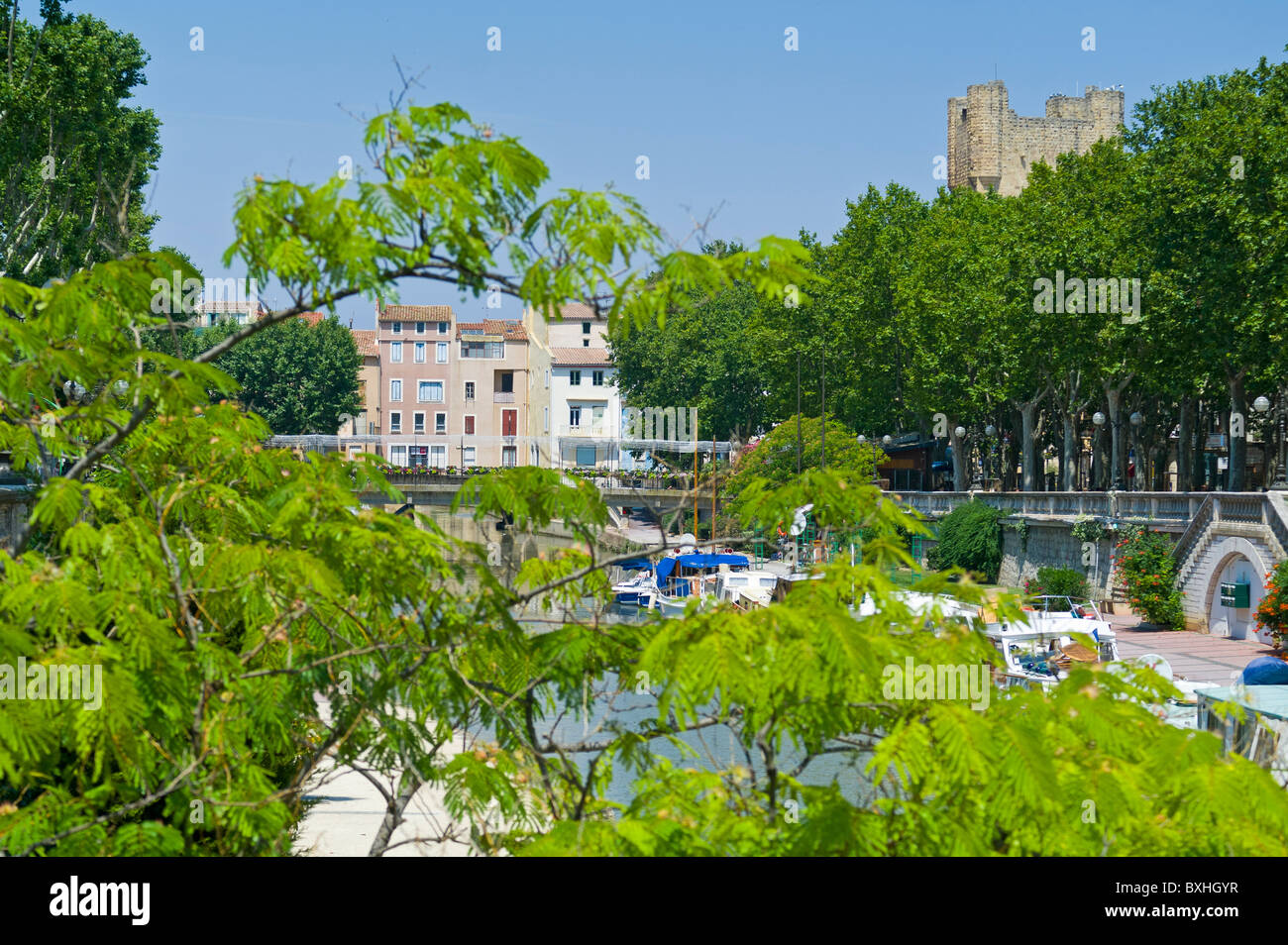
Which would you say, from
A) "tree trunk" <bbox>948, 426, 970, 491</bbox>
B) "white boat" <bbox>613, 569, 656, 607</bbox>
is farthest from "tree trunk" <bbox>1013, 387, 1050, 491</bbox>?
"white boat" <bbox>613, 569, 656, 607</bbox>

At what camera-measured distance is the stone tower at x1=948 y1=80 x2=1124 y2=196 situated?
4264 inches

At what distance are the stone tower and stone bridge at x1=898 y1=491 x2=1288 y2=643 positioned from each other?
68370 millimetres

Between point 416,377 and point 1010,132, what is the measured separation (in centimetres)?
5000

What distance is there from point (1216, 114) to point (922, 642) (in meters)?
40.6

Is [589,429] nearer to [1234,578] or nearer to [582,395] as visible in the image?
[582,395]

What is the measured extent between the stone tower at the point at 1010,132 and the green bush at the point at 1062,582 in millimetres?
68058

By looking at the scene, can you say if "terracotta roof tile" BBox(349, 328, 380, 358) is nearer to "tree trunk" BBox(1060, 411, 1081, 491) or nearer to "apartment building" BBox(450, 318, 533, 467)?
"apartment building" BBox(450, 318, 533, 467)

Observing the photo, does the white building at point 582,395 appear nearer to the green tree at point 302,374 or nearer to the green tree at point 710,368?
the green tree at point 710,368

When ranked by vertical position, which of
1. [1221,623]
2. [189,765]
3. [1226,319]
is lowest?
[1221,623]

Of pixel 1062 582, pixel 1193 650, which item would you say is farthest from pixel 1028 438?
pixel 1193 650

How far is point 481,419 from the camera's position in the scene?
332ft
